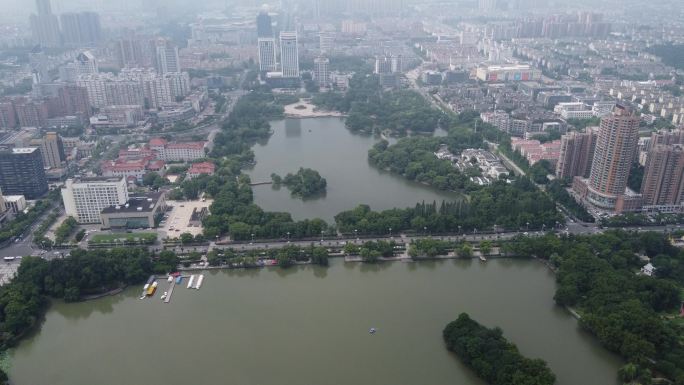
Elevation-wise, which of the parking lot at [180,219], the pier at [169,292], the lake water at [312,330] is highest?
the parking lot at [180,219]

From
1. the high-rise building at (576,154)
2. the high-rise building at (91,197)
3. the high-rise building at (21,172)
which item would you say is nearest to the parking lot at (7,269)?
the high-rise building at (91,197)

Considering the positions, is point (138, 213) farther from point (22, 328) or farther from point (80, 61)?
point (80, 61)

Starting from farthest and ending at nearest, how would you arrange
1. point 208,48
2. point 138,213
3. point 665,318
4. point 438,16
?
point 438,16
point 208,48
point 138,213
point 665,318

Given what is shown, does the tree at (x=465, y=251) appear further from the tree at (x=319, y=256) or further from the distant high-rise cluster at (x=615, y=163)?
the distant high-rise cluster at (x=615, y=163)

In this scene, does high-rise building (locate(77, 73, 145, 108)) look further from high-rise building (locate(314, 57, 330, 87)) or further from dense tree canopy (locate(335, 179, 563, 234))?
dense tree canopy (locate(335, 179, 563, 234))

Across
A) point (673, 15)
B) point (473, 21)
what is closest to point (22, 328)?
point (473, 21)

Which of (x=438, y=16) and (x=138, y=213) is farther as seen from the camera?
(x=438, y=16)

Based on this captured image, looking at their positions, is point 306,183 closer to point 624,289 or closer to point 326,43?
point 624,289

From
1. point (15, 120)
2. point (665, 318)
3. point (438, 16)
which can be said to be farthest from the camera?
point (438, 16)
